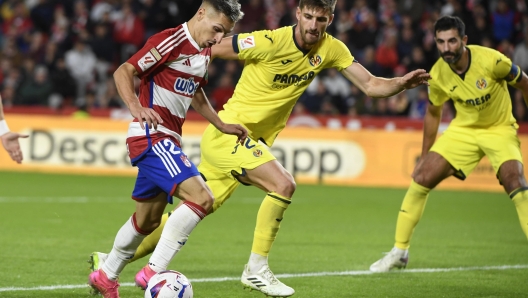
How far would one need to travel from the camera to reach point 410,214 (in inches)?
323

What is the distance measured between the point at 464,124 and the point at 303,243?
2.25 m

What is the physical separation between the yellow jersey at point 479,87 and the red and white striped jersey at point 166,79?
304 centimetres

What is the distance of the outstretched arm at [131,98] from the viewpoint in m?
5.46

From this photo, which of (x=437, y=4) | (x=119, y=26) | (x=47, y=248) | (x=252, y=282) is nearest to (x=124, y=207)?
(x=47, y=248)

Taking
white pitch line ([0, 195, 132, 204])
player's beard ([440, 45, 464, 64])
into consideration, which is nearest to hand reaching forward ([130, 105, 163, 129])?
player's beard ([440, 45, 464, 64])

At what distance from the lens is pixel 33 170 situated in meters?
17.1

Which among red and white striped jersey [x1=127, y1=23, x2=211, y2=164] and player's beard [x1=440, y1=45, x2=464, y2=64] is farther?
player's beard [x1=440, y1=45, x2=464, y2=64]

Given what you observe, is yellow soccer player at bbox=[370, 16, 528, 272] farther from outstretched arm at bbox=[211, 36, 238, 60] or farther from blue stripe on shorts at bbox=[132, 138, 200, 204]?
blue stripe on shorts at bbox=[132, 138, 200, 204]

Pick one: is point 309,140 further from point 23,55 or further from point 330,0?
point 330,0

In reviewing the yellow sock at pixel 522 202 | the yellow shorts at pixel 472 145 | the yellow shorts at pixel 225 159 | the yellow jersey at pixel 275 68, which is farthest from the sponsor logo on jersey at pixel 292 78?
the yellow sock at pixel 522 202

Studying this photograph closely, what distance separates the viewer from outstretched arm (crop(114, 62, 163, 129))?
17.9ft

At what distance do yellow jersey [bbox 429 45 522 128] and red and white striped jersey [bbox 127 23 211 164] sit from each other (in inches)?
120

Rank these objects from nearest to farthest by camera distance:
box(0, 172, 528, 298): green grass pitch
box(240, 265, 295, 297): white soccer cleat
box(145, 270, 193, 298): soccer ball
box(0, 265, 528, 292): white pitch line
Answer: box(145, 270, 193, 298): soccer ball → box(240, 265, 295, 297): white soccer cleat → box(0, 265, 528, 292): white pitch line → box(0, 172, 528, 298): green grass pitch

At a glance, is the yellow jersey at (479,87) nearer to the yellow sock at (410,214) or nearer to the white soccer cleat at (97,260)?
the yellow sock at (410,214)
